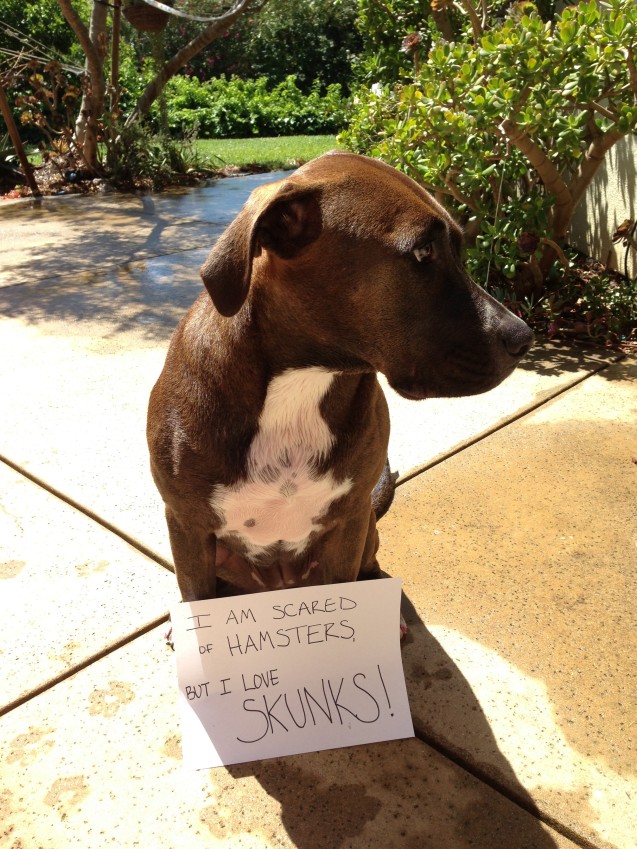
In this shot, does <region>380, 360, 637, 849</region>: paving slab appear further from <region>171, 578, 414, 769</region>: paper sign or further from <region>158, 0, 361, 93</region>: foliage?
<region>158, 0, 361, 93</region>: foliage

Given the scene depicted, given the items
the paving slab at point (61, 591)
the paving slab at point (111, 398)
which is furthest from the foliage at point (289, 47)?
the paving slab at point (61, 591)

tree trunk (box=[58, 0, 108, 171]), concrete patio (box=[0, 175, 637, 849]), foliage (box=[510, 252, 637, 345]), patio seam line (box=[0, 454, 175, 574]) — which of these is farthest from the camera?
tree trunk (box=[58, 0, 108, 171])

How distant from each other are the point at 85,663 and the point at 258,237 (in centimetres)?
140

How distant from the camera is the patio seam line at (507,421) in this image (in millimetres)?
3379

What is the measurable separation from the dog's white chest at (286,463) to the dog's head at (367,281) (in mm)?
98

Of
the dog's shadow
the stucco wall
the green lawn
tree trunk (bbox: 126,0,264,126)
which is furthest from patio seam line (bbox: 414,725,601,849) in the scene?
the green lawn

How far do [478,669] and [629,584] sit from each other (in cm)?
71

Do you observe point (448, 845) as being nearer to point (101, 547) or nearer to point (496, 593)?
point (496, 593)

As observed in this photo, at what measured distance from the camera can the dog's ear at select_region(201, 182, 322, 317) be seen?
1.75 meters

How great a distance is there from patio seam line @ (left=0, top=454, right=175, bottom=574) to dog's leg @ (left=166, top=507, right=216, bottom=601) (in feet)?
1.68

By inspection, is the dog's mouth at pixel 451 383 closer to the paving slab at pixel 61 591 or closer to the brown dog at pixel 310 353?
the brown dog at pixel 310 353

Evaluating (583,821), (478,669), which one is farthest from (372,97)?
(583,821)

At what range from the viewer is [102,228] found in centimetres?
765

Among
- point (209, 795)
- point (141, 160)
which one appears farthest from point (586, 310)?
point (141, 160)
